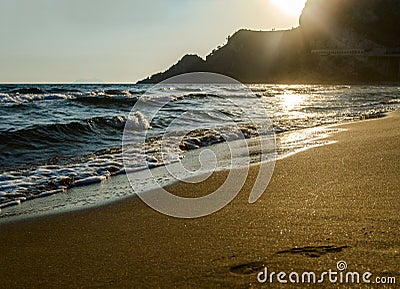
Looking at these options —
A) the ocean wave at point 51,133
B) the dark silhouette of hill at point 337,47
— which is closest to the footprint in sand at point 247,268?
the ocean wave at point 51,133

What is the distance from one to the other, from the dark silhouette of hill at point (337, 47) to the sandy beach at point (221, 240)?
75.8 metres

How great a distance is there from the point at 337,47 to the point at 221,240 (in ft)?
283

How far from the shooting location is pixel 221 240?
2463 millimetres

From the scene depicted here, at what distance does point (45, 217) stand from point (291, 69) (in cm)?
9264

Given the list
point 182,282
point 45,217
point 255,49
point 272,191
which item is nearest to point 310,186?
point 272,191

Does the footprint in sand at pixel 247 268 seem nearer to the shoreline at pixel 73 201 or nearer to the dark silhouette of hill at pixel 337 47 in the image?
the shoreline at pixel 73 201

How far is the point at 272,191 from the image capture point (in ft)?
11.7

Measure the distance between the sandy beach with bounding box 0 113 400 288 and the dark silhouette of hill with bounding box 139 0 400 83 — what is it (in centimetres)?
7577

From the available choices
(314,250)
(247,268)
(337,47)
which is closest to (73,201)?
(247,268)

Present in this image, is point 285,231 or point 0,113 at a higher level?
point 0,113

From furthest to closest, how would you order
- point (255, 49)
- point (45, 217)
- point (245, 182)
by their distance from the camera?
1. point (255, 49)
2. point (245, 182)
3. point (45, 217)

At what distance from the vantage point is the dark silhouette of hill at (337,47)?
75.0 m

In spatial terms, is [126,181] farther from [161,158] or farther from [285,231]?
[285,231]

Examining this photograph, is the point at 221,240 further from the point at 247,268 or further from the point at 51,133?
the point at 51,133
